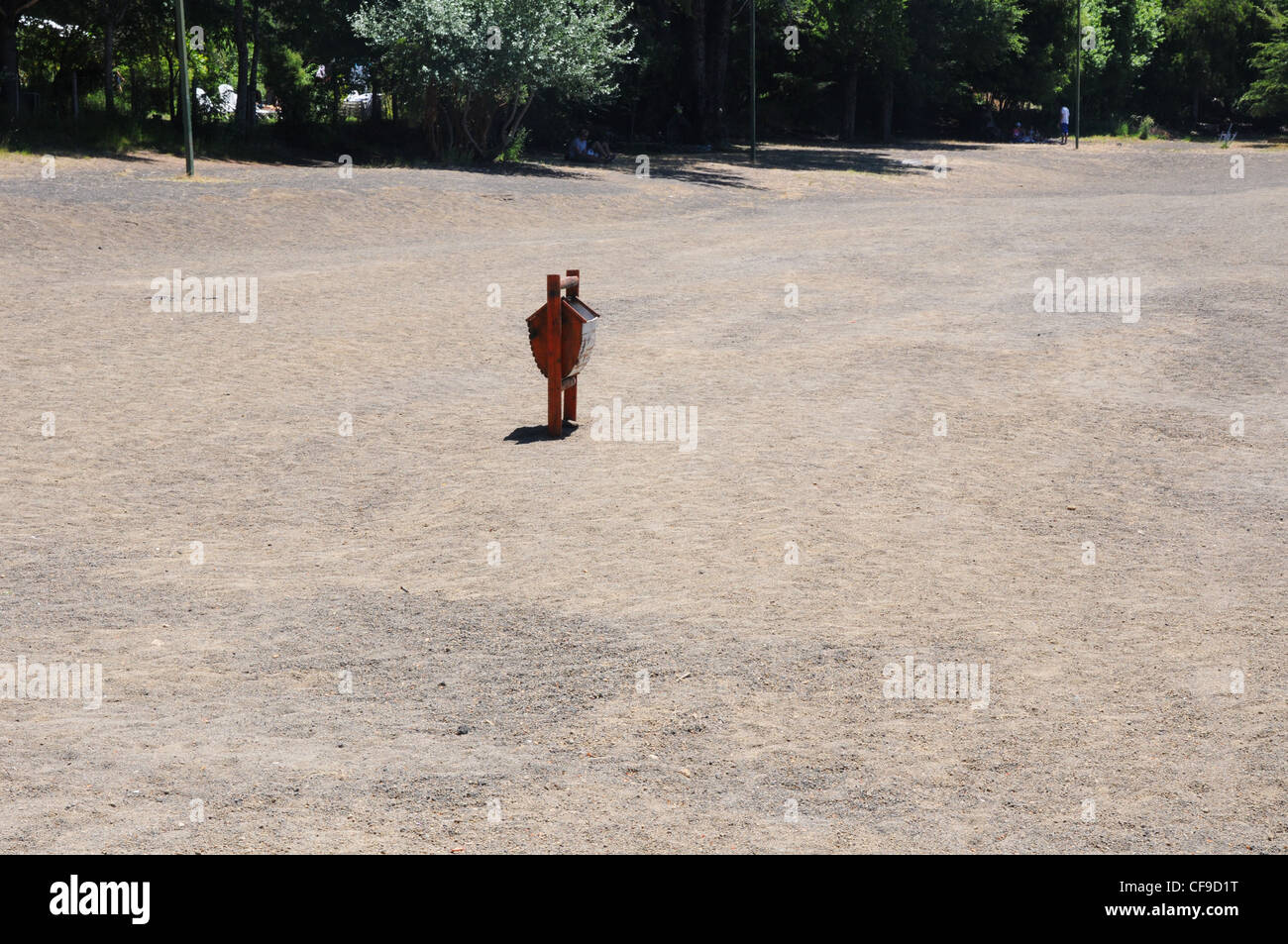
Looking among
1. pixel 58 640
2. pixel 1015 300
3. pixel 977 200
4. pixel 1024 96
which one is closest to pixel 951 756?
pixel 58 640

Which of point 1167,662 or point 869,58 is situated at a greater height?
point 869,58

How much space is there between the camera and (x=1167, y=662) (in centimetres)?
680

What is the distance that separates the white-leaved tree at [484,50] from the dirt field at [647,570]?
49.2 feet

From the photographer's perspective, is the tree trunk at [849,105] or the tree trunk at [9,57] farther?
the tree trunk at [849,105]

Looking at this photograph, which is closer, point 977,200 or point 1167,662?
point 1167,662

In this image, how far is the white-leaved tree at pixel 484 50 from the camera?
107ft

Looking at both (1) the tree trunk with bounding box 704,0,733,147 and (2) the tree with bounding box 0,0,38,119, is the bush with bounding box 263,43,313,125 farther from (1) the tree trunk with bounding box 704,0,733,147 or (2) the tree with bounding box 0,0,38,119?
(1) the tree trunk with bounding box 704,0,733,147

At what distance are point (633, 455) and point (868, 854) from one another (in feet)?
19.9

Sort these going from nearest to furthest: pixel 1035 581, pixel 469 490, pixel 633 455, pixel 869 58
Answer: pixel 1035 581 < pixel 469 490 < pixel 633 455 < pixel 869 58

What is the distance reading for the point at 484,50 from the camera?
33.0 meters

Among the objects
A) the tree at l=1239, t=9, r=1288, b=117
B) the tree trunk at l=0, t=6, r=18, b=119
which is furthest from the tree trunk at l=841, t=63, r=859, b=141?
the tree trunk at l=0, t=6, r=18, b=119

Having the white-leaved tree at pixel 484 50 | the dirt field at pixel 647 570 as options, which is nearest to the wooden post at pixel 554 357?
the dirt field at pixel 647 570

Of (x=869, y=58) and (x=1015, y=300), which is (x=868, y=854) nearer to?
(x=1015, y=300)

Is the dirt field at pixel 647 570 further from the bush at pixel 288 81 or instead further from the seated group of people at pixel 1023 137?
the seated group of people at pixel 1023 137
